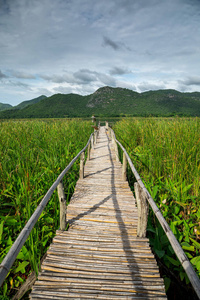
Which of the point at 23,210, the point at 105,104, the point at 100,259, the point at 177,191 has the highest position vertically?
the point at 105,104

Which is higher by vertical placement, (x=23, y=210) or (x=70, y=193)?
(x=23, y=210)

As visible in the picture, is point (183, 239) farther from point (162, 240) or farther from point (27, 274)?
point (27, 274)

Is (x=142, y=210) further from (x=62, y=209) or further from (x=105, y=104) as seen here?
(x=105, y=104)

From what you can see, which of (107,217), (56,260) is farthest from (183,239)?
(56,260)

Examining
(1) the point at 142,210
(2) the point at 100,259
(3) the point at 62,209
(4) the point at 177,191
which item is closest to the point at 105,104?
(4) the point at 177,191

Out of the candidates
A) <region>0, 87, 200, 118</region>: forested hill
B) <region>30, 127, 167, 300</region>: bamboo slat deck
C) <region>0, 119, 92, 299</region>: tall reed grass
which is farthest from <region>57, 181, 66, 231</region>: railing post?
<region>0, 87, 200, 118</region>: forested hill

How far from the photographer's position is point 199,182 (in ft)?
8.77

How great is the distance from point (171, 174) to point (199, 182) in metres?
0.64

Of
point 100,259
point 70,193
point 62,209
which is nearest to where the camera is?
point 100,259

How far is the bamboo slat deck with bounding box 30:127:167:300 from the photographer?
59.1 inches

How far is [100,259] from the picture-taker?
1.86 meters

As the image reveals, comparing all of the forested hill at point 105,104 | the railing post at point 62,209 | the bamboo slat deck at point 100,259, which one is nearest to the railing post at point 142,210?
the bamboo slat deck at point 100,259

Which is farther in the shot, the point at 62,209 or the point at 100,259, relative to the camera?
the point at 62,209

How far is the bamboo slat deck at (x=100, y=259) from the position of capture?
1.50m
